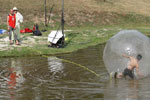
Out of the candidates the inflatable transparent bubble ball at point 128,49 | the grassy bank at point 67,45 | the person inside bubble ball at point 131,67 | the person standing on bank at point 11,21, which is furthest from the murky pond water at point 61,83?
the person standing on bank at point 11,21

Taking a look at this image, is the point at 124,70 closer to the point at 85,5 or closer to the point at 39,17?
the point at 39,17

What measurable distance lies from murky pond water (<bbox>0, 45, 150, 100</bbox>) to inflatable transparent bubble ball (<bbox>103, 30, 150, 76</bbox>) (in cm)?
51

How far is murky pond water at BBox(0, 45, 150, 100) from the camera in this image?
33.1ft

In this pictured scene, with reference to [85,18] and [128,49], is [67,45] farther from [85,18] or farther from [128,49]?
[85,18]

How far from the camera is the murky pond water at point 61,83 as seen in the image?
33.1ft

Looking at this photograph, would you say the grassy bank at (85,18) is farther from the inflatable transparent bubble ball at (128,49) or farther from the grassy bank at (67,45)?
the inflatable transparent bubble ball at (128,49)

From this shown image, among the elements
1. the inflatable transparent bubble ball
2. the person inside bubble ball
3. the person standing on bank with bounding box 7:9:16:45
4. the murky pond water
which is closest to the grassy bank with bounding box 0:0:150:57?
the person standing on bank with bounding box 7:9:16:45

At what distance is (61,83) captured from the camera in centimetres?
1191

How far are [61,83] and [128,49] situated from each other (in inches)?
95.2

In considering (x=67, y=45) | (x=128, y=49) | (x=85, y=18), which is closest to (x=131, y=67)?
(x=128, y=49)

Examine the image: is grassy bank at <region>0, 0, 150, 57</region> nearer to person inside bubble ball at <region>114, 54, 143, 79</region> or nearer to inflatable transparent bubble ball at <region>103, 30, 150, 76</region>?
inflatable transparent bubble ball at <region>103, 30, 150, 76</region>

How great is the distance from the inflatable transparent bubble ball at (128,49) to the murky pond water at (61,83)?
0.51 meters

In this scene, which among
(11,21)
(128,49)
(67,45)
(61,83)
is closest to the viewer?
(128,49)

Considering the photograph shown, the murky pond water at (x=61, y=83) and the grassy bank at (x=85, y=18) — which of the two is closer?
the murky pond water at (x=61, y=83)
